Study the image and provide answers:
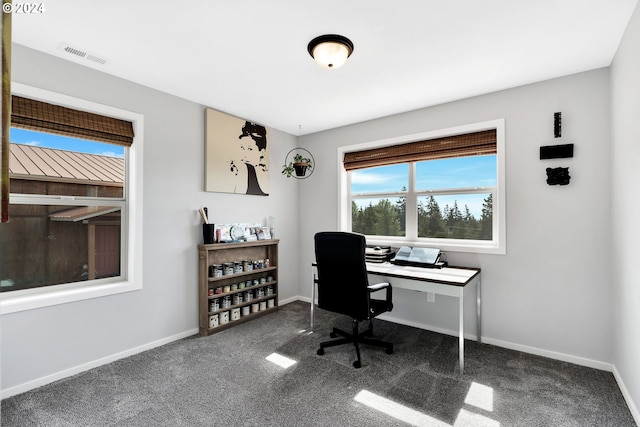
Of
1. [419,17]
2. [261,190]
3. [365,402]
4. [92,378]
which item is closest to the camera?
[419,17]

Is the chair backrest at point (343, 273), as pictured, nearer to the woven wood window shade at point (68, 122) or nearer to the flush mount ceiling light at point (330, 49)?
the flush mount ceiling light at point (330, 49)

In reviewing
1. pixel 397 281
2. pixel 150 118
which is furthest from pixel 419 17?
pixel 150 118

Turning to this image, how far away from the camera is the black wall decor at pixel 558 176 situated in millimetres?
2607

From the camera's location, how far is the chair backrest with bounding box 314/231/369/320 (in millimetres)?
2543

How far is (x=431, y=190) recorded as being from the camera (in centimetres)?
350

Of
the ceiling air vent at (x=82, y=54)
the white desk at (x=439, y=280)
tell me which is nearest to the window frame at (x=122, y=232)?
the ceiling air vent at (x=82, y=54)

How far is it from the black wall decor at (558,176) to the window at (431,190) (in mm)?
376

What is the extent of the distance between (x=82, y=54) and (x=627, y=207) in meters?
3.99

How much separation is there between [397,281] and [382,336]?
28.5 inches

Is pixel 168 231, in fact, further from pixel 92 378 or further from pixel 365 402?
pixel 365 402

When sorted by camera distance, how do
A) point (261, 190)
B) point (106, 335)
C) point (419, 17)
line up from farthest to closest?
1. point (261, 190)
2. point (106, 335)
3. point (419, 17)

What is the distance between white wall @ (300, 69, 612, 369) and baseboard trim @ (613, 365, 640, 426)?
0.52 feet

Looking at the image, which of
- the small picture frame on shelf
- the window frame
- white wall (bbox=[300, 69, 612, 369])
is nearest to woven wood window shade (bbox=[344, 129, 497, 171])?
white wall (bbox=[300, 69, 612, 369])

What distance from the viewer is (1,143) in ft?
1.84
